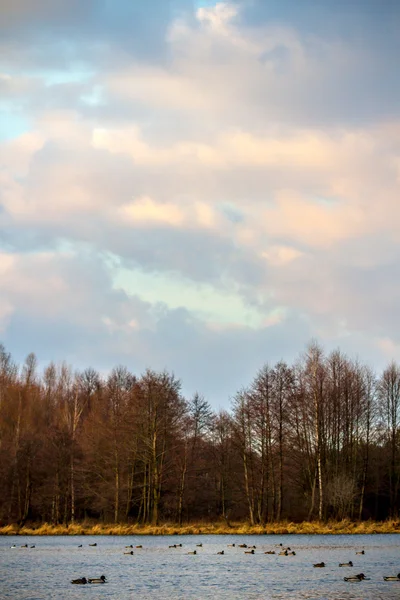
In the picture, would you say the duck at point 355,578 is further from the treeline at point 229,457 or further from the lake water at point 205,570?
the treeline at point 229,457

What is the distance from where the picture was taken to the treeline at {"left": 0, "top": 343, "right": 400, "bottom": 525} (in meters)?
71.7

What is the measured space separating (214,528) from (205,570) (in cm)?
3315

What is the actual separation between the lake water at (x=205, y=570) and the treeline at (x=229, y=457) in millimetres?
13994

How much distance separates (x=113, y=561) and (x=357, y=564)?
43.6 feet

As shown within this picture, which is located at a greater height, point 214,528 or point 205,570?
point 214,528

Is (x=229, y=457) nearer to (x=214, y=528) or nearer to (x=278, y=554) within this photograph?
(x=214, y=528)

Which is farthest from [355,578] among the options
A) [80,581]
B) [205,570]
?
[80,581]

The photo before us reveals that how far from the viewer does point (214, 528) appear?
228 ft

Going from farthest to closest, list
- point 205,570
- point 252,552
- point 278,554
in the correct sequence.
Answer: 1. point 252,552
2. point 278,554
3. point 205,570

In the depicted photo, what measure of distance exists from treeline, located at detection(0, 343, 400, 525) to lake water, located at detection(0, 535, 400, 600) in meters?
14.0

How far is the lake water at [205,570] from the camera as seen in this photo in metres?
28.9

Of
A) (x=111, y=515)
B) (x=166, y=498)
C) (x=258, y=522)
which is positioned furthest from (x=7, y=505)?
(x=258, y=522)

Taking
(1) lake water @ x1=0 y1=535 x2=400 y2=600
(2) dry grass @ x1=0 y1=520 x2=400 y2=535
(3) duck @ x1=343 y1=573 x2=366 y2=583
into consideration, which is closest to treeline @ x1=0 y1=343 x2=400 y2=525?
(2) dry grass @ x1=0 y1=520 x2=400 y2=535

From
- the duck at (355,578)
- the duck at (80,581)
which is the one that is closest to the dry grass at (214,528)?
the duck at (355,578)
